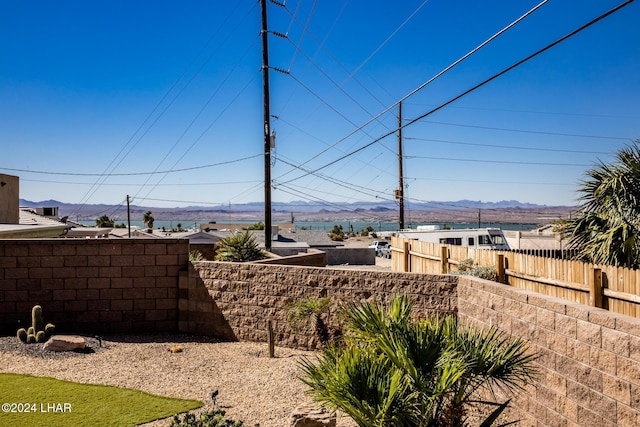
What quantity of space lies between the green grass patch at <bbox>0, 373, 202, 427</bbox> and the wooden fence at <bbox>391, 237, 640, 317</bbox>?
7.10 meters

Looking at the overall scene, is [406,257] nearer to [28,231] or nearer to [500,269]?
[500,269]

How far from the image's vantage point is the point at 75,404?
8.80 m

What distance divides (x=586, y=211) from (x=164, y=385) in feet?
32.5

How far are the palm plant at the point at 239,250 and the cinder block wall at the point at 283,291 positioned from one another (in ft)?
13.0

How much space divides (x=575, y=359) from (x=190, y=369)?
756cm

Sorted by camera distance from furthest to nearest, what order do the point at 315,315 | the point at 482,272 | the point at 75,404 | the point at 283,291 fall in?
the point at 283,291 < the point at 482,272 < the point at 315,315 < the point at 75,404

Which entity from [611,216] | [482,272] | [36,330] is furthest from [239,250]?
[611,216]

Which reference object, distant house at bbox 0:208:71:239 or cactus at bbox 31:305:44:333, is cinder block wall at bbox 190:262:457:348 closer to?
cactus at bbox 31:305:44:333

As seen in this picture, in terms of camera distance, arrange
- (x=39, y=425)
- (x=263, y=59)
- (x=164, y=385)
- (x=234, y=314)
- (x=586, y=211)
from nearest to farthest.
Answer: (x=39, y=425), (x=164, y=385), (x=586, y=211), (x=234, y=314), (x=263, y=59)

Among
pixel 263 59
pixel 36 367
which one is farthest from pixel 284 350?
pixel 263 59

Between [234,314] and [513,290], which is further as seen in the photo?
[234,314]

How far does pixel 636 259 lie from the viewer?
33.5 ft

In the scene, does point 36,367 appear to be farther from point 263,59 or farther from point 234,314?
point 263,59

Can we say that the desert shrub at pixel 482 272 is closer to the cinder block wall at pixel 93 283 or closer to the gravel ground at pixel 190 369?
the gravel ground at pixel 190 369
